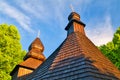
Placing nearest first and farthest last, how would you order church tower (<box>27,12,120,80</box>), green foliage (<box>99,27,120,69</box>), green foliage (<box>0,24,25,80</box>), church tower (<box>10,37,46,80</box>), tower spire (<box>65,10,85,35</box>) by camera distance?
church tower (<box>27,12,120,80</box>), tower spire (<box>65,10,85,35</box>), church tower (<box>10,37,46,80</box>), green foliage (<box>0,24,25,80</box>), green foliage (<box>99,27,120,69</box>)

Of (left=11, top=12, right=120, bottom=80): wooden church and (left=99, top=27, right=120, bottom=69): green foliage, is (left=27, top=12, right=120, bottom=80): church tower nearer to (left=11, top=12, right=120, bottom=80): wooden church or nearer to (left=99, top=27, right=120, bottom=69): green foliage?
(left=11, top=12, right=120, bottom=80): wooden church

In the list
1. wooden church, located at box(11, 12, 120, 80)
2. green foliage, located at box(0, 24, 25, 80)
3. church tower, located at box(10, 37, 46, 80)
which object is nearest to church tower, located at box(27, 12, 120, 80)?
wooden church, located at box(11, 12, 120, 80)

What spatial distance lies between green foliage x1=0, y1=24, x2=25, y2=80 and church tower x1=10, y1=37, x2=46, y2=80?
0.84 m

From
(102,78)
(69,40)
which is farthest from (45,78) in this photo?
(69,40)

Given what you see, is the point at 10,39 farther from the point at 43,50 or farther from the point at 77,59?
the point at 77,59

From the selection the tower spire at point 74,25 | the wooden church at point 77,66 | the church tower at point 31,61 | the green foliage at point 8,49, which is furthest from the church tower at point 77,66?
the green foliage at point 8,49

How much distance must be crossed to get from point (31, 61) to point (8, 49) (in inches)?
108

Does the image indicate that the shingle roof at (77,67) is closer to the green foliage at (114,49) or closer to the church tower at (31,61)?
the church tower at (31,61)

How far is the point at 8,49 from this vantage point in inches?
814

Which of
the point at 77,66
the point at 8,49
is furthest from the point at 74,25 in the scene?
the point at 8,49

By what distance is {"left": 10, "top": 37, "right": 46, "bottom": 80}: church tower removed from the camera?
1822cm

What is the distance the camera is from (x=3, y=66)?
64.6 ft

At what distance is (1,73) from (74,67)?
11404 millimetres

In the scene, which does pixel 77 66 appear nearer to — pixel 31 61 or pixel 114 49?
pixel 31 61
